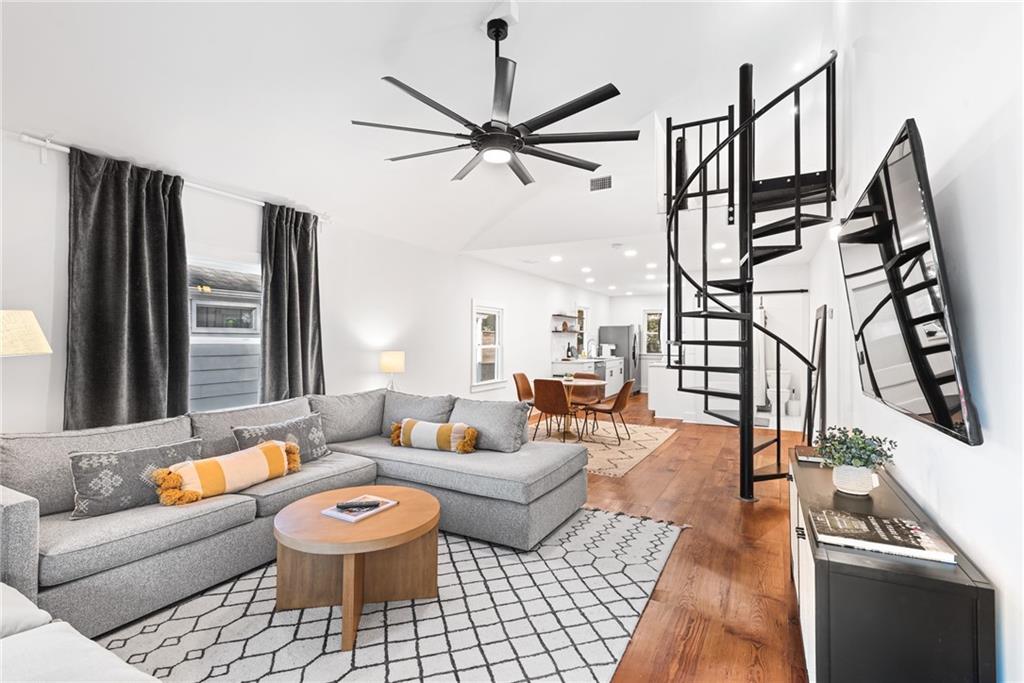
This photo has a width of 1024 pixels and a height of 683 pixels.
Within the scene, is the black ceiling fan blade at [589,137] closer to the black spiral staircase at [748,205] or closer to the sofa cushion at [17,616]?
the black spiral staircase at [748,205]

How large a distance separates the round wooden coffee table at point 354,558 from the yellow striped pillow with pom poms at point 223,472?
521mm

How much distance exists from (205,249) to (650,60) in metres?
3.62

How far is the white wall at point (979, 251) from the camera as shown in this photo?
1.10 meters

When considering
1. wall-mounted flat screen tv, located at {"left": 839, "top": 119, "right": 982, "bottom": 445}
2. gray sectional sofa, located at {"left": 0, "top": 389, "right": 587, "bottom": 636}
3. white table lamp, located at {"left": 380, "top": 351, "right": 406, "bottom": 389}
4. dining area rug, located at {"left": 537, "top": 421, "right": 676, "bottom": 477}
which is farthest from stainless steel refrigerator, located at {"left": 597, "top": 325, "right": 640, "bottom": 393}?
wall-mounted flat screen tv, located at {"left": 839, "top": 119, "right": 982, "bottom": 445}

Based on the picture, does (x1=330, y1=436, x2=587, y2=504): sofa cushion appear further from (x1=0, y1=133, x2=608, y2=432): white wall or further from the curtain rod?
the curtain rod

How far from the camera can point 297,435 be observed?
3.37 meters

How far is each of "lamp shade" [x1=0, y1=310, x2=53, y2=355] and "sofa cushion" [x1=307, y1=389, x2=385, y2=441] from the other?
1.82 metres

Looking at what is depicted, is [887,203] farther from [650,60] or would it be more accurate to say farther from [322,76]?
[322,76]

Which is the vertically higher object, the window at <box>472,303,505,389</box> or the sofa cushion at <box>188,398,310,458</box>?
the window at <box>472,303,505,389</box>

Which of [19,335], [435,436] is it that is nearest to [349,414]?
[435,436]

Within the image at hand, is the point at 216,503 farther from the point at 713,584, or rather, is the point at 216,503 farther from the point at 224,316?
the point at 713,584

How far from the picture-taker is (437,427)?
368 centimetres

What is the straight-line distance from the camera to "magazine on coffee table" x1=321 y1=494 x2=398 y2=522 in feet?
7.50

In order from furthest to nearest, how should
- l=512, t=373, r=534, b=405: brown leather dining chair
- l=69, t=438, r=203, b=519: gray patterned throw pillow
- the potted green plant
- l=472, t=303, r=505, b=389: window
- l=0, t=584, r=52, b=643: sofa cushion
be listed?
l=472, t=303, r=505, b=389: window, l=512, t=373, r=534, b=405: brown leather dining chair, l=69, t=438, r=203, b=519: gray patterned throw pillow, the potted green plant, l=0, t=584, r=52, b=643: sofa cushion
